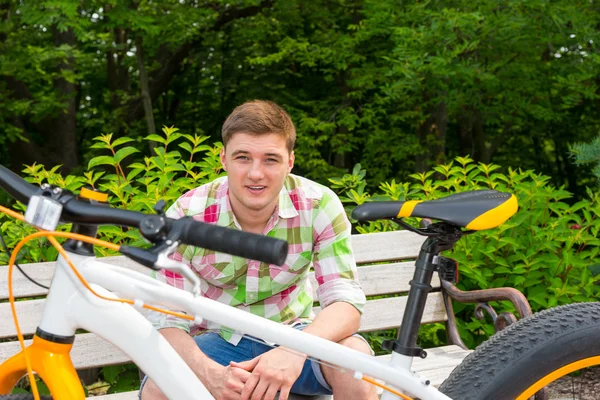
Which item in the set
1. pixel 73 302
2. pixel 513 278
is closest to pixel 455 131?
pixel 513 278

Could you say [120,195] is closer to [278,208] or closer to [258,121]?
[278,208]

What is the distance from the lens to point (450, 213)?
1.58m

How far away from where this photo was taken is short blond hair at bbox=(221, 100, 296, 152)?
7.14 ft

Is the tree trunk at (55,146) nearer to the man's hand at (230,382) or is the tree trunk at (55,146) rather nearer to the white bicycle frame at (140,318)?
the man's hand at (230,382)

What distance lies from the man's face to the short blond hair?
0.6 inches

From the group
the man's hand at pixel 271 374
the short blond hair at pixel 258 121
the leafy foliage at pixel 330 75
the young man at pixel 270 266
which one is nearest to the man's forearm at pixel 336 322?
the young man at pixel 270 266

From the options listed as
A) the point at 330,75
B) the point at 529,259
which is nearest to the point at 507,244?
the point at 529,259

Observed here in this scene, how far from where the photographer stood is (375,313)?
124 inches

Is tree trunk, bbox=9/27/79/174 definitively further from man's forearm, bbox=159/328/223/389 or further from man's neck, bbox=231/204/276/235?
man's forearm, bbox=159/328/223/389

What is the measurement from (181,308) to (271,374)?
0.55 m

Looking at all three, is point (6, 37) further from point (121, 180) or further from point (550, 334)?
point (550, 334)

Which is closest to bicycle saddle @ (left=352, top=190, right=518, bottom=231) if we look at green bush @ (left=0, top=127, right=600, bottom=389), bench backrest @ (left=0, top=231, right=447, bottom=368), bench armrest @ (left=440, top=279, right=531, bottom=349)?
bench armrest @ (left=440, top=279, right=531, bottom=349)

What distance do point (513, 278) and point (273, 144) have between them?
1.91 metres

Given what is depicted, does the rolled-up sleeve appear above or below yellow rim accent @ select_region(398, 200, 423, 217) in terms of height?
below
